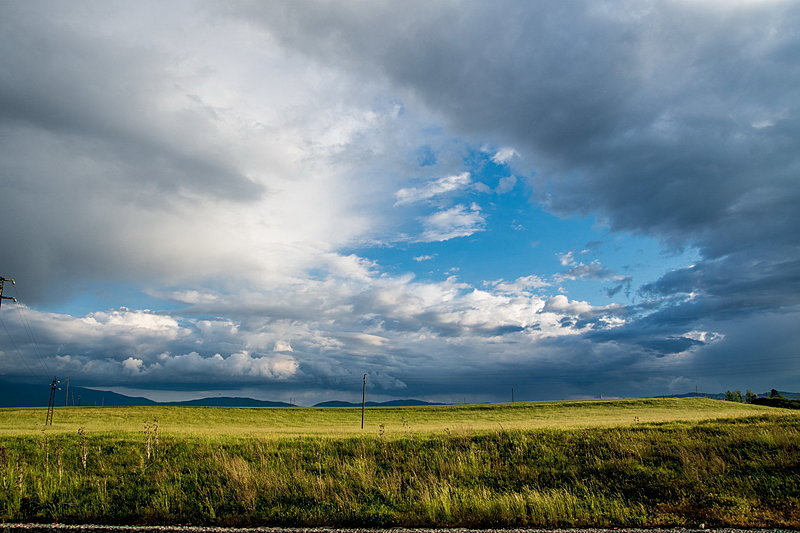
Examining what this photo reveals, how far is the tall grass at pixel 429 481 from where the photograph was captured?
34.6ft

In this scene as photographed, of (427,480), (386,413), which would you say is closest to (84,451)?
(427,480)

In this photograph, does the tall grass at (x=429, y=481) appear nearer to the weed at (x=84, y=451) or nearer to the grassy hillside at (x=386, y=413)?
the weed at (x=84, y=451)

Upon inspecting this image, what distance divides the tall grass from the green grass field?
44 mm

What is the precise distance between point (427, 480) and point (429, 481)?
0.14m

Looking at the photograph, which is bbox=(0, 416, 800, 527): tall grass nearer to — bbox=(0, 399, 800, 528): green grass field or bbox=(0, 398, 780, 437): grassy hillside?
bbox=(0, 399, 800, 528): green grass field

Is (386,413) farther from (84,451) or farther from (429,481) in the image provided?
(429,481)

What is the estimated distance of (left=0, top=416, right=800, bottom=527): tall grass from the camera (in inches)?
415

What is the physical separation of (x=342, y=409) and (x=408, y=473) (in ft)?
242

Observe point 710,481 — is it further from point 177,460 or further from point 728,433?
point 177,460

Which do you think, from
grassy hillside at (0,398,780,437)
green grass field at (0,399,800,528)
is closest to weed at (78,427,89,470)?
green grass field at (0,399,800,528)

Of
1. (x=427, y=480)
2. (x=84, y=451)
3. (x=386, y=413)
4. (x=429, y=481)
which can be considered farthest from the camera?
(x=386, y=413)

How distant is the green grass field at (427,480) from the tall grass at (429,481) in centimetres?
4

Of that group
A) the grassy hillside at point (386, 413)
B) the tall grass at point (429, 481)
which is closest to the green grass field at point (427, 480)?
the tall grass at point (429, 481)

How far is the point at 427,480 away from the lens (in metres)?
13.9
